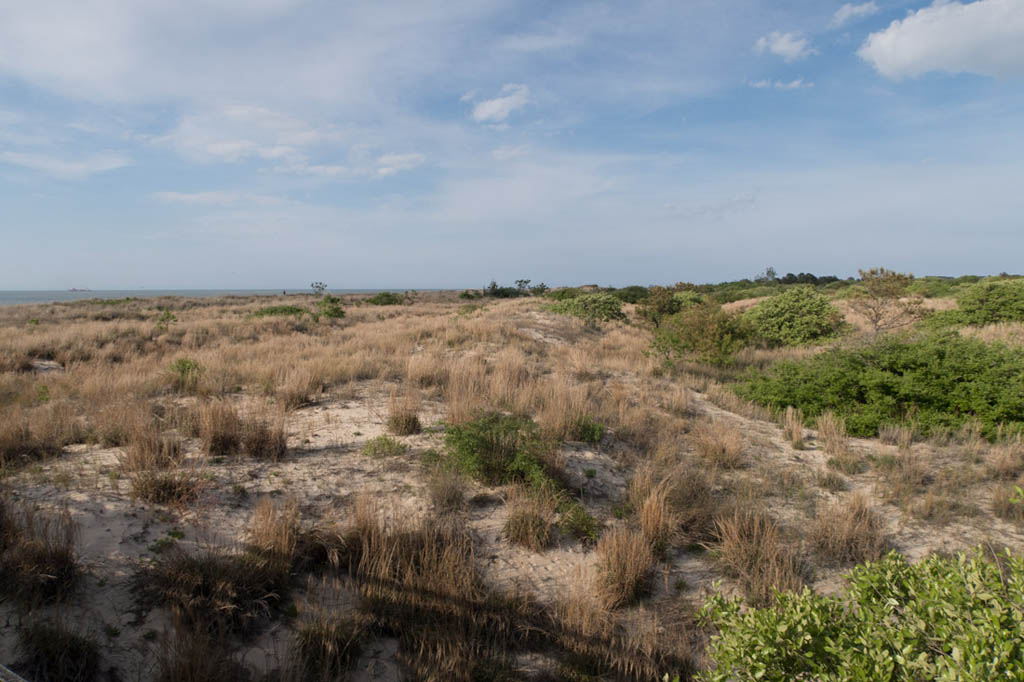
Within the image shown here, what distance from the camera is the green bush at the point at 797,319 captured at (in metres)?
17.9

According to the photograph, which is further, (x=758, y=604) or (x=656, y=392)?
(x=656, y=392)

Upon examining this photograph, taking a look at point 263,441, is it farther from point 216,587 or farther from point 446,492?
point 216,587

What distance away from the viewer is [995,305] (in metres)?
18.9

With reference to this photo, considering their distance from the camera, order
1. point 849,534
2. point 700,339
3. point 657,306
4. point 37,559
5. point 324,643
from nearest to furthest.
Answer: point 324,643
point 37,559
point 849,534
point 700,339
point 657,306

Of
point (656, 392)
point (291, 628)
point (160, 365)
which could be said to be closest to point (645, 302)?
point (656, 392)

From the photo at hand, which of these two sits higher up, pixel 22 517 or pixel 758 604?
pixel 22 517

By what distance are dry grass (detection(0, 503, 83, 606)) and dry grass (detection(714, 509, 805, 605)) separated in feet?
15.9

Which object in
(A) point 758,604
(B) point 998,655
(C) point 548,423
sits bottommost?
(A) point 758,604

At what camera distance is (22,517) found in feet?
12.3

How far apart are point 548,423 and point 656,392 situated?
3.90 m

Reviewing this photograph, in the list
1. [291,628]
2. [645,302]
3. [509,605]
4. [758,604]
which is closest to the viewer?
[291,628]

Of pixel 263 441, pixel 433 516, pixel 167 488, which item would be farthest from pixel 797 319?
pixel 167 488

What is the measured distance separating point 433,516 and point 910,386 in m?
8.49

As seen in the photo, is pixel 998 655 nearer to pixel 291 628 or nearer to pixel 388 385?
pixel 291 628
